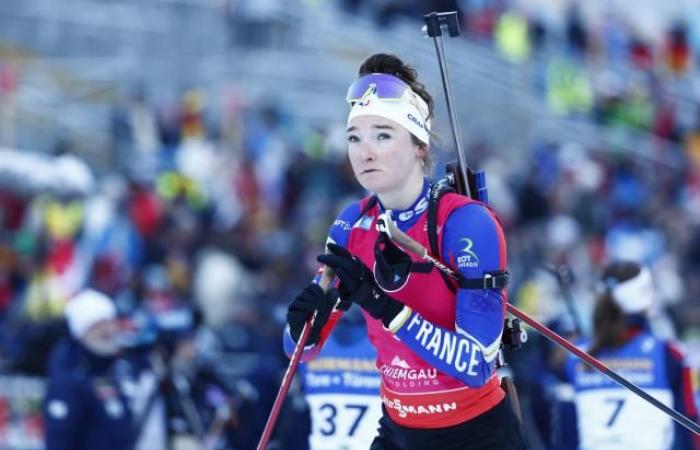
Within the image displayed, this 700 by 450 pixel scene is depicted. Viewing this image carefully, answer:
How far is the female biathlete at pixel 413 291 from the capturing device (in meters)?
4.92

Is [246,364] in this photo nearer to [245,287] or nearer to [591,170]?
[245,287]

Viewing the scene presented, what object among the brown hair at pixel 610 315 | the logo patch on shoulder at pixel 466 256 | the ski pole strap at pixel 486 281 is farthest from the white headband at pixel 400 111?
the brown hair at pixel 610 315

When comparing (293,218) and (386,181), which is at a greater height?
(386,181)

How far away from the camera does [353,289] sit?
4.86 metres

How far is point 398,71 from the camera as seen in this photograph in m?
5.60

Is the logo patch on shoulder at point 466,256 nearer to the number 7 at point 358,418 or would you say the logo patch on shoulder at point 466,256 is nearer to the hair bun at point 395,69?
the hair bun at point 395,69

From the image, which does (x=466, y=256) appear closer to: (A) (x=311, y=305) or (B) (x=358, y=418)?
(A) (x=311, y=305)

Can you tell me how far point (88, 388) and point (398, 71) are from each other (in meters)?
4.04

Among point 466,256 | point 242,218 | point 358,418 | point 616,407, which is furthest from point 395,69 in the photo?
point 242,218

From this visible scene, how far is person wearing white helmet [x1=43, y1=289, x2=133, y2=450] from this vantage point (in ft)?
29.1

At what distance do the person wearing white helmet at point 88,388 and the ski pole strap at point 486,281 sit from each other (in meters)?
4.41

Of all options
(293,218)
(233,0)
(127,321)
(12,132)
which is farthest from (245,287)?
(233,0)

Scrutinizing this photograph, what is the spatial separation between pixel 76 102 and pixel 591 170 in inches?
266

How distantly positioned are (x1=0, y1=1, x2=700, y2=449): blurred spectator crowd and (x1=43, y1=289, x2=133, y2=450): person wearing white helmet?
1.46 metres
